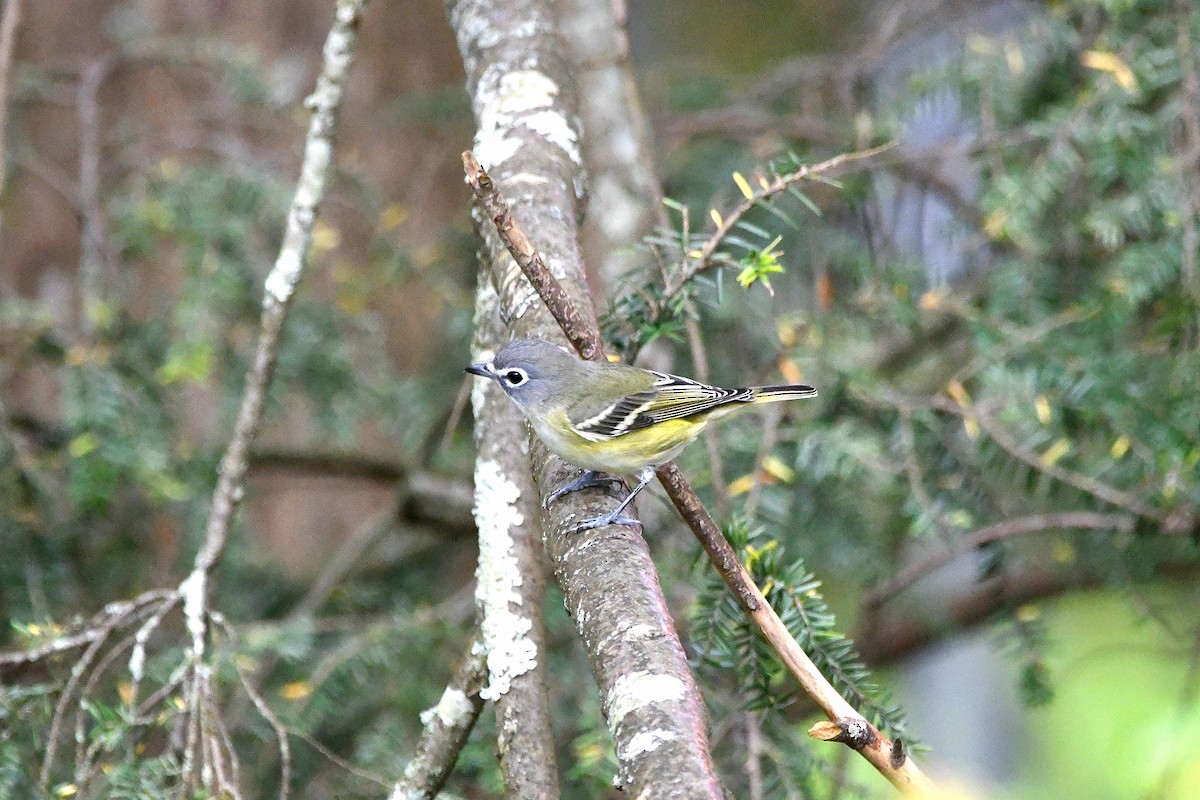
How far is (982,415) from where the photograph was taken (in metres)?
3.06

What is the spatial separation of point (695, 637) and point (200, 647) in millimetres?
1008

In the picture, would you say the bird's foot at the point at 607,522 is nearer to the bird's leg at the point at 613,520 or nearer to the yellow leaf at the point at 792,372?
the bird's leg at the point at 613,520

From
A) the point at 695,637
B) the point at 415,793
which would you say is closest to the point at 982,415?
the point at 695,637

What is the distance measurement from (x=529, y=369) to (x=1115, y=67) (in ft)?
6.71

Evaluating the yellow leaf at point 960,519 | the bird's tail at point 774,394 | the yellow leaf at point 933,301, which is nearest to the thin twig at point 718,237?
the bird's tail at point 774,394

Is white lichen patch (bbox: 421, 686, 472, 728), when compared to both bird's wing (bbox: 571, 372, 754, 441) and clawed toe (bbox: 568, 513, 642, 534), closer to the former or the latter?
clawed toe (bbox: 568, 513, 642, 534)

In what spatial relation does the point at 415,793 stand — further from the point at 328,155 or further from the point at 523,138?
the point at 328,155

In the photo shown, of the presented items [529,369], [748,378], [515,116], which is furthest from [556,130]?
[748,378]

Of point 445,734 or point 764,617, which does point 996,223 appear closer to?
point 764,617

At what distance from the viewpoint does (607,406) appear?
2.82 meters

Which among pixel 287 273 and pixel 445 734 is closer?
pixel 445 734

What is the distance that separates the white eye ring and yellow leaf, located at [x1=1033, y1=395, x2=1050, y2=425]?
1.51 metres

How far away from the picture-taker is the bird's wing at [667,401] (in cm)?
279

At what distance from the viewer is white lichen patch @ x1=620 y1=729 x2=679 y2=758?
4.89ft
